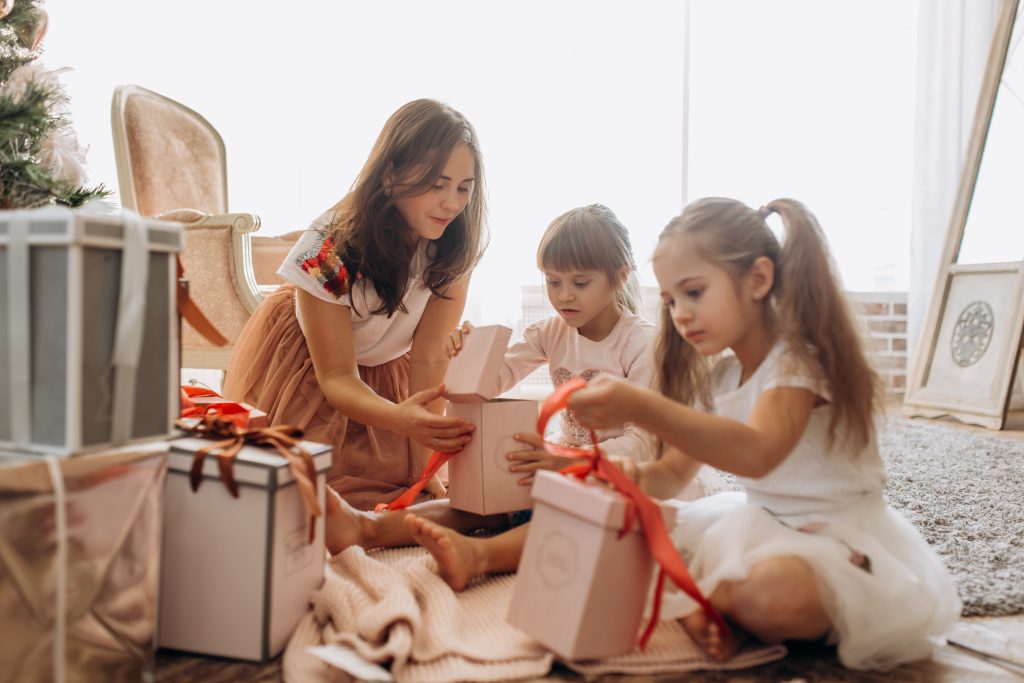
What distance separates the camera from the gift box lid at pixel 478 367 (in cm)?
123

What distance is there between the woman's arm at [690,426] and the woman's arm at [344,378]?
44 cm

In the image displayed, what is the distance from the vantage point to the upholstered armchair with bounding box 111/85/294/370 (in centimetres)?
231

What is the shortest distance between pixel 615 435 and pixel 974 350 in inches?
78.9

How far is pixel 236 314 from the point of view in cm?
233

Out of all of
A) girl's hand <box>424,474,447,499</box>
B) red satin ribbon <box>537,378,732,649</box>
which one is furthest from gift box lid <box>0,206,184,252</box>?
girl's hand <box>424,474,447,499</box>

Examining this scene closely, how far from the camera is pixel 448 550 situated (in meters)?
1.08

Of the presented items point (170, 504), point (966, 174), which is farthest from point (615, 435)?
point (966, 174)

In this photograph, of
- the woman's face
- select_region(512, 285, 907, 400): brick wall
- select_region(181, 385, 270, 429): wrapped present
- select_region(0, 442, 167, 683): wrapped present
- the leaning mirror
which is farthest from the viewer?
select_region(512, 285, 907, 400): brick wall

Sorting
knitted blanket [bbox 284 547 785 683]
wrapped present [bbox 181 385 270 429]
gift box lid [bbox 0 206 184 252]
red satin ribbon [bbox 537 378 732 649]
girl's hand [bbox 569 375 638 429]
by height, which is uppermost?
gift box lid [bbox 0 206 184 252]

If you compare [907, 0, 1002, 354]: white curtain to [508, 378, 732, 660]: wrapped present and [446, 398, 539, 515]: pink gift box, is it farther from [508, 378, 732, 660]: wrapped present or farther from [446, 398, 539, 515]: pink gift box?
[508, 378, 732, 660]: wrapped present

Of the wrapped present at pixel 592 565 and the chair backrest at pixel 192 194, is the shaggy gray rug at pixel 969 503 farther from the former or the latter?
the chair backrest at pixel 192 194

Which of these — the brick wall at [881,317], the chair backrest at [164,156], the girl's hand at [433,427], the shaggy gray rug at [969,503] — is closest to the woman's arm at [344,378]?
the girl's hand at [433,427]

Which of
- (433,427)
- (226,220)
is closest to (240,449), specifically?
(433,427)

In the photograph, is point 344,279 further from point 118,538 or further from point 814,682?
point 814,682
